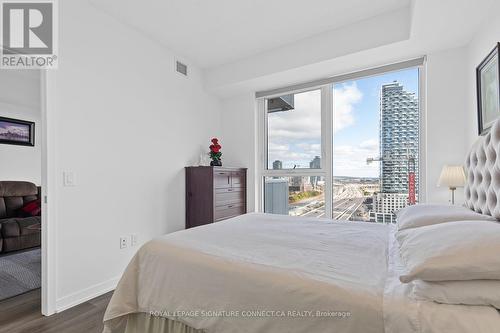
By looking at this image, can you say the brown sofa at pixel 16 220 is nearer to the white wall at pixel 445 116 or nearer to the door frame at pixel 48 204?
the door frame at pixel 48 204

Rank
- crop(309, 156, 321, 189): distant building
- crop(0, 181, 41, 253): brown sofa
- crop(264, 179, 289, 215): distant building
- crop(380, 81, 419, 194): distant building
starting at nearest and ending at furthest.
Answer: crop(380, 81, 419, 194): distant building → crop(0, 181, 41, 253): brown sofa → crop(309, 156, 321, 189): distant building → crop(264, 179, 289, 215): distant building

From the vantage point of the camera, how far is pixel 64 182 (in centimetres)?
216

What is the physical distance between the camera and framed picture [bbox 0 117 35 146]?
4207mm

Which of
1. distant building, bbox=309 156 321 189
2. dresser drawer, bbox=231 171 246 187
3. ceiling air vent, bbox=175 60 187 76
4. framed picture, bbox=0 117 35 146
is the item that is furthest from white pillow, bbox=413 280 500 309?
framed picture, bbox=0 117 35 146

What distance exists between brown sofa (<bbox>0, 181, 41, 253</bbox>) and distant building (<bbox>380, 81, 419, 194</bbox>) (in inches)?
181

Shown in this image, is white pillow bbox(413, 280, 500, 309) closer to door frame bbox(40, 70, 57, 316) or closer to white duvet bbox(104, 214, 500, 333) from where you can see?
white duvet bbox(104, 214, 500, 333)

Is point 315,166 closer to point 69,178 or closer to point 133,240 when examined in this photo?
point 133,240

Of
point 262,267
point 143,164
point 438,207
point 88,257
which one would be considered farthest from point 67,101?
point 438,207

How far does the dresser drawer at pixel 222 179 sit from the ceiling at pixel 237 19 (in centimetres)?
157

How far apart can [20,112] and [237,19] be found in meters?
4.18

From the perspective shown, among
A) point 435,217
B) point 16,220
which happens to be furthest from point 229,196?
point 16,220

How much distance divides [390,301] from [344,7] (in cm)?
256

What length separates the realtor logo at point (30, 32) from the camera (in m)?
2.14

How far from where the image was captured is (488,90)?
2029 mm
